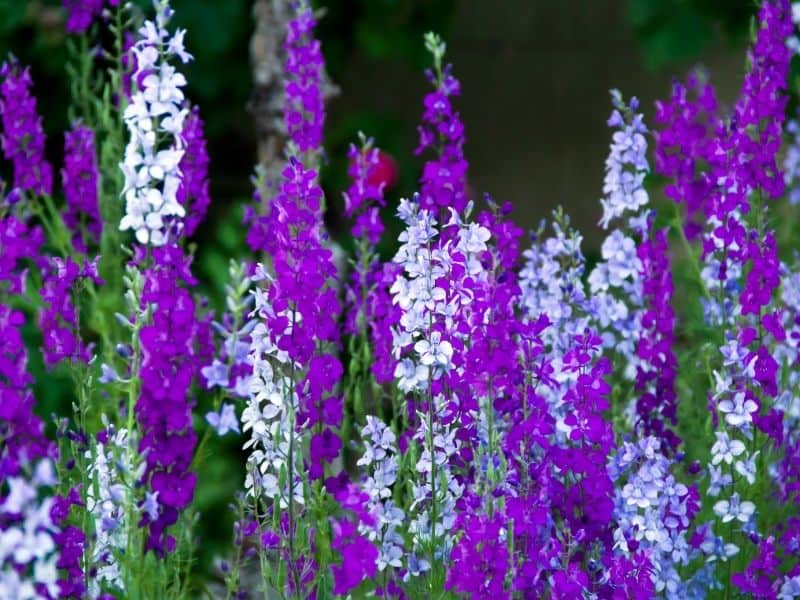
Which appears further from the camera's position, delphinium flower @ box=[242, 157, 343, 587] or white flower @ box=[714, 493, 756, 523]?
white flower @ box=[714, 493, 756, 523]

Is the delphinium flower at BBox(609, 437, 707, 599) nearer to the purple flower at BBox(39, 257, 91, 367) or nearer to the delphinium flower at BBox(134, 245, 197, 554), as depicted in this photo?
the delphinium flower at BBox(134, 245, 197, 554)

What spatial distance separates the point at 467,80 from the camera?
6949 millimetres

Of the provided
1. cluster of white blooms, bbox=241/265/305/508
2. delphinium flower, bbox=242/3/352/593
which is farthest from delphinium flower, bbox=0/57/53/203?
cluster of white blooms, bbox=241/265/305/508

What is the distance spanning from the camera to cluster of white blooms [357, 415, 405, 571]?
7.89ft

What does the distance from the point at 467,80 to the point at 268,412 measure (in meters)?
4.73

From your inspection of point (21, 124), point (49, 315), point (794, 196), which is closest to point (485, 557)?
point (49, 315)

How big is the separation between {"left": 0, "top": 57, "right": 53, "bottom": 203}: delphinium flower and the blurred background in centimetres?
142

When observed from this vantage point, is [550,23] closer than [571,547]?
No

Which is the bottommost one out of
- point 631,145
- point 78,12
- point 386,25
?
point 631,145

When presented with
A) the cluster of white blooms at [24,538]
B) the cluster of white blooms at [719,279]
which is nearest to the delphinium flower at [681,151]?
the cluster of white blooms at [719,279]

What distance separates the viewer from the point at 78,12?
370cm

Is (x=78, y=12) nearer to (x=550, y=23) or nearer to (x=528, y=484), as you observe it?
(x=528, y=484)

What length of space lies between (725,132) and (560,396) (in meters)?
0.64

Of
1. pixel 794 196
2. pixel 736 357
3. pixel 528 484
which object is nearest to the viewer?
pixel 528 484
